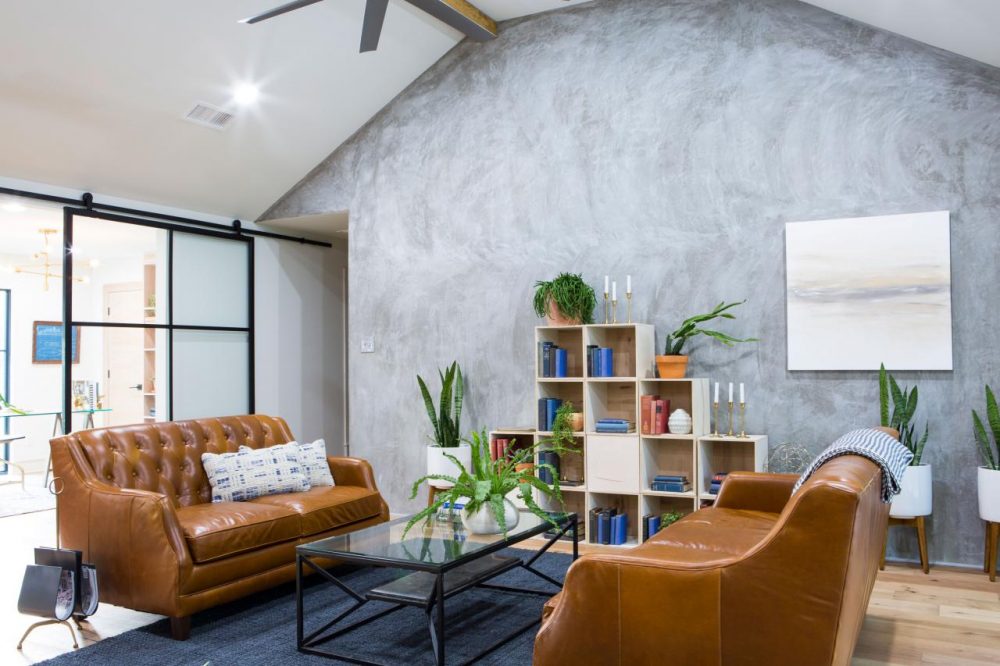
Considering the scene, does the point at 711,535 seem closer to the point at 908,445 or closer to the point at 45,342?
the point at 908,445

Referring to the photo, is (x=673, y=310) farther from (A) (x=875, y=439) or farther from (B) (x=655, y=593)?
(B) (x=655, y=593)

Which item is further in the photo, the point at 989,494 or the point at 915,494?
the point at 915,494

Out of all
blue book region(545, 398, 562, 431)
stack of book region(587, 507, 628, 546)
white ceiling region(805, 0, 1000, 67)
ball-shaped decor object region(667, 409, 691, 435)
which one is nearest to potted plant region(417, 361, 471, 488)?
blue book region(545, 398, 562, 431)

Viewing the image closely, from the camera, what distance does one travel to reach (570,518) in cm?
364

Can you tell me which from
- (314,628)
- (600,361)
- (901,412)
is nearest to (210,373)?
(600,361)

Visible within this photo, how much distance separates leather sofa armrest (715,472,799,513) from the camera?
3561 millimetres

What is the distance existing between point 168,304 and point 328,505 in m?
2.74

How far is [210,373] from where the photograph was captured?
6336mm

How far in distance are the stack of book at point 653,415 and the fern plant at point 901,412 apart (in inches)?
44.3

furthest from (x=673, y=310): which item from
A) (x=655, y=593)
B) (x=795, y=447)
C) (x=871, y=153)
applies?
(x=655, y=593)

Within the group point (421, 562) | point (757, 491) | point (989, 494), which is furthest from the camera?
point (989, 494)

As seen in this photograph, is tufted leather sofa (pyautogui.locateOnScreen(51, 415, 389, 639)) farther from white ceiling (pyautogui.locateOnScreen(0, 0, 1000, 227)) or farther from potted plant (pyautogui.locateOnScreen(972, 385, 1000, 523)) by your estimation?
potted plant (pyautogui.locateOnScreen(972, 385, 1000, 523))

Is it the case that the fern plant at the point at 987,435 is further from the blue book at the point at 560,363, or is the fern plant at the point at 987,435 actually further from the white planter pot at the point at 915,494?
the blue book at the point at 560,363

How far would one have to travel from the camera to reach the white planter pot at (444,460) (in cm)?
541
